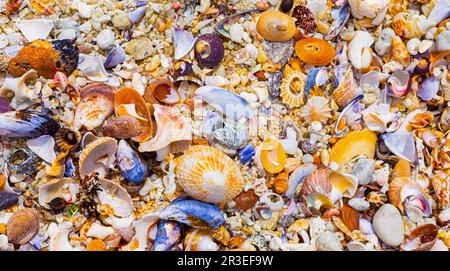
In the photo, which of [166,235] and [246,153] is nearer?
[166,235]

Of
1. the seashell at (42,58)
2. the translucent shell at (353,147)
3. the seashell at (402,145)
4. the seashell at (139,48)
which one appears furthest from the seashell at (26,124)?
the seashell at (402,145)

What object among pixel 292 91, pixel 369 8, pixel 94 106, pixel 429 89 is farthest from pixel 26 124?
pixel 429 89

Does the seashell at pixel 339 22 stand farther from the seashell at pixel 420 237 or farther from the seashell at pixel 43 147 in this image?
the seashell at pixel 43 147

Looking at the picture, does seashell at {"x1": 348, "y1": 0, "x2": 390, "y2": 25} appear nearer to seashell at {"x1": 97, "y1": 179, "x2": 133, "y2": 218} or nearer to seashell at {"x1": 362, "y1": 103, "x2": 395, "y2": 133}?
seashell at {"x1": 362, "y1": 103, "x2": 395, "y2": 133}

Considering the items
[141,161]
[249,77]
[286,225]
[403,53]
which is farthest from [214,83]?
[403,53]

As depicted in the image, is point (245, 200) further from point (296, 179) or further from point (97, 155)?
point (97, 155)
